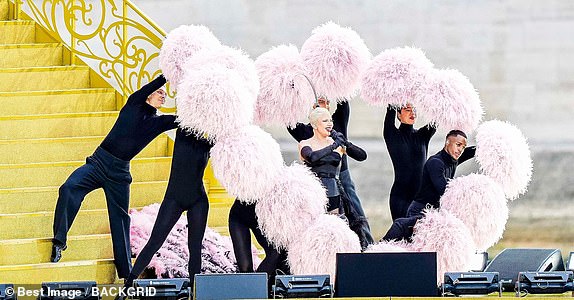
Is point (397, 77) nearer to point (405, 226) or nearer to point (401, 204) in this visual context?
point (401, 204)

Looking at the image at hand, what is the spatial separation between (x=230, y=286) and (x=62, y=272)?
6.13ft

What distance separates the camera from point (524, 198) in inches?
484

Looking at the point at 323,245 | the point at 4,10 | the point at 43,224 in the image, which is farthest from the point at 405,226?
the point at 4,10

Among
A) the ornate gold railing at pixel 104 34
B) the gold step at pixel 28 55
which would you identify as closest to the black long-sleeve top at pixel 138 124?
the ornate gold railing at pixel 104 34

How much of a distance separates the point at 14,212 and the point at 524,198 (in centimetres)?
423

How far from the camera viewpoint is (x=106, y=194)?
380 inches

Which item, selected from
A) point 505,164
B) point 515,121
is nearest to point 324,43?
point 505,164

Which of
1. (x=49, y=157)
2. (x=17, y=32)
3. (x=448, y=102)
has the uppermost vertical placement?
(x=17, y=32)

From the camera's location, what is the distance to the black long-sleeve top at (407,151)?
9492 mm

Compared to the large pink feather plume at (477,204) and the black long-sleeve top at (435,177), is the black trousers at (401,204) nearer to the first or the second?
the black long-sleeve top at (435,177)

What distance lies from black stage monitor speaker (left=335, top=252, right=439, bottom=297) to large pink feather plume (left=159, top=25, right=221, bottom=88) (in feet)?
6.07

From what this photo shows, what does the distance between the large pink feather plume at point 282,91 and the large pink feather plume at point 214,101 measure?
1.47 feet

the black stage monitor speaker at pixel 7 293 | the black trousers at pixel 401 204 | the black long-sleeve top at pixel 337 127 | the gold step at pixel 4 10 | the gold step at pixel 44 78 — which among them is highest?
the gold step at pixel 4 10

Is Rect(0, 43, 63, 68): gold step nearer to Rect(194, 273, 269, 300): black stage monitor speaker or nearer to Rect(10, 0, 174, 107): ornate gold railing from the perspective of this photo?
Rect(10, 0, 174, 107): ornate gold railing
